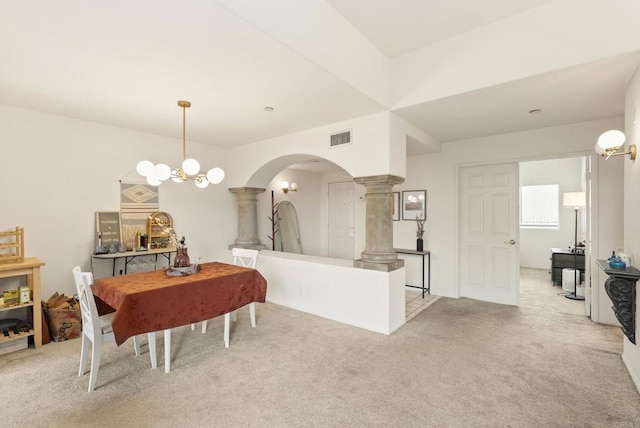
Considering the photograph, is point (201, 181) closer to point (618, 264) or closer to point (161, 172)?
point (161, 172)

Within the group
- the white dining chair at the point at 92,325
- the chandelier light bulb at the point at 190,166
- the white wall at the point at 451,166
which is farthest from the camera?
the white wall at the point at 451,166

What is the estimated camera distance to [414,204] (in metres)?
5.50

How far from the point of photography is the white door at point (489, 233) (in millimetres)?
4676

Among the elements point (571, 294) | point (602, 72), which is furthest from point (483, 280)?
point (602, 72)

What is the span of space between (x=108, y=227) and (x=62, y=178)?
76 centimetres

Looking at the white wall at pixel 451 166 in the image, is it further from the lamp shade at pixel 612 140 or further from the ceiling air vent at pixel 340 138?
the ceiling air vent at pixel 340 138

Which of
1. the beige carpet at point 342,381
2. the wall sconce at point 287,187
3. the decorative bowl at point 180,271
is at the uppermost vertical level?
the wall sconce at point 287,187

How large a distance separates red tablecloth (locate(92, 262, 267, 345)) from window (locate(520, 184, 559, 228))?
22.6ft

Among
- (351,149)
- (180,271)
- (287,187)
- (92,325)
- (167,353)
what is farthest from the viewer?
(287,187)

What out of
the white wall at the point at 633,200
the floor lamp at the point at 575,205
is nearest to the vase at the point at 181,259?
the white wall at the point at 633,200

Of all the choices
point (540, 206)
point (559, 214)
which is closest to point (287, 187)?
point (540, 206)

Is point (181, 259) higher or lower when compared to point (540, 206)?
lower

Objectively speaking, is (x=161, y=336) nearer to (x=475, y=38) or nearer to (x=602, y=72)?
(x=475, y=38)

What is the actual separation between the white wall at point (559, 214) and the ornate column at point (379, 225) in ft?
17.1
